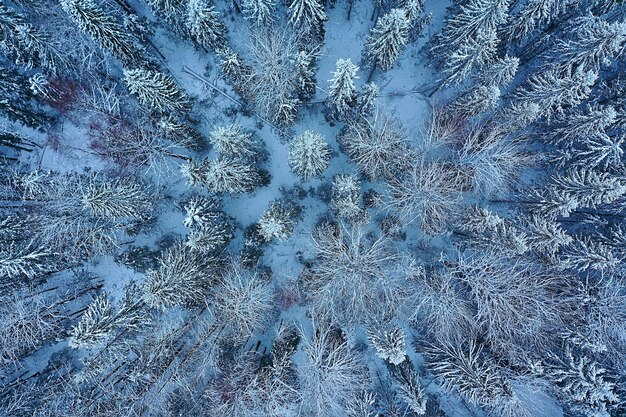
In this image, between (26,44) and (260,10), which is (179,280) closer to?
(260,10)

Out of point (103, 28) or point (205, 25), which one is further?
point (205, 25)

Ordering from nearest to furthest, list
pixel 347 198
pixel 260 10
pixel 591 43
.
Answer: pixel 591 43
pixel 260 10
pixel 347 198

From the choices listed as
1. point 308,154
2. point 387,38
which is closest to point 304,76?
point 308,154

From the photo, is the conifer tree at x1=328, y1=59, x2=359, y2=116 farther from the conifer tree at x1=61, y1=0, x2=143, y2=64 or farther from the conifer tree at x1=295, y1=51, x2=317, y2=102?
the conifer tree at x1=61, y1=0, x2=143, y2=64

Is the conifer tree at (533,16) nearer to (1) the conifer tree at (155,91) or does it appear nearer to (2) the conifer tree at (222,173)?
(2) the conifer tree at (222,173)

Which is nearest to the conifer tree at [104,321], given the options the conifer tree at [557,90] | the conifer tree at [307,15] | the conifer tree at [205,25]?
the conifer tree at [205,25]

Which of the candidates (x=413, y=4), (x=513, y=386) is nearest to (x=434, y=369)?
(x=513, y=386)

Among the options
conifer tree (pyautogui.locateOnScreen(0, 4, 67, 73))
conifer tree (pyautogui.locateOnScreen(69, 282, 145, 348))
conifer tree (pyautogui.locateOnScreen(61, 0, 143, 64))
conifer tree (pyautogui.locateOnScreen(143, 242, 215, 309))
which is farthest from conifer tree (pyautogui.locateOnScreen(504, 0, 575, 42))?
conifer tree (pyautogui.locateOnScreen(69, 282, 145, 348))
